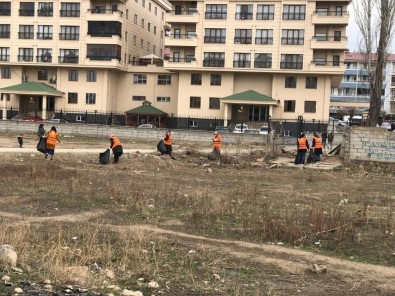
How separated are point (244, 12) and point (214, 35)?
4153 millimetres

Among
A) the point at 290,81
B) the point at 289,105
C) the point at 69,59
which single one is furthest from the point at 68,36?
the point at 289,105

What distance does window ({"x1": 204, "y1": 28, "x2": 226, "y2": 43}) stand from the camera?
5893cm

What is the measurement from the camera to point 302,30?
186 ft

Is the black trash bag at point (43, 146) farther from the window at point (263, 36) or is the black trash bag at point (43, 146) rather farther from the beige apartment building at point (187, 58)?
the window at point (263, 36)

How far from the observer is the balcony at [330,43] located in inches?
2175

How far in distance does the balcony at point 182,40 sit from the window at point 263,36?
7.01 metres

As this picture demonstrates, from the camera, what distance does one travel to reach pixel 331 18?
5534 cm

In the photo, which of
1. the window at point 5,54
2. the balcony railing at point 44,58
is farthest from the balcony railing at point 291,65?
the window at point 5,54

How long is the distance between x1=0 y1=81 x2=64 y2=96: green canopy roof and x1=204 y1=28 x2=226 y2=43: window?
60.4 ft

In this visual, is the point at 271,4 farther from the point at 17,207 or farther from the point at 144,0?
the point at 17,207

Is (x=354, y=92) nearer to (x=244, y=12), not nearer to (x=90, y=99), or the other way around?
(x=244, y=12)

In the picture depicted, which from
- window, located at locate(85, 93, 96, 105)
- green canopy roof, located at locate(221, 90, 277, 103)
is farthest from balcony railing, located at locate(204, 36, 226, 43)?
window, located at locate(85, 93, 96, 105)

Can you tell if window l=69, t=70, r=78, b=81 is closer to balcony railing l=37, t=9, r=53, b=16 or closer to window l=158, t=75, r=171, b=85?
balcony railing l=37, t=9, r=53, b=16

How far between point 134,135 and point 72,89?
2438cm
